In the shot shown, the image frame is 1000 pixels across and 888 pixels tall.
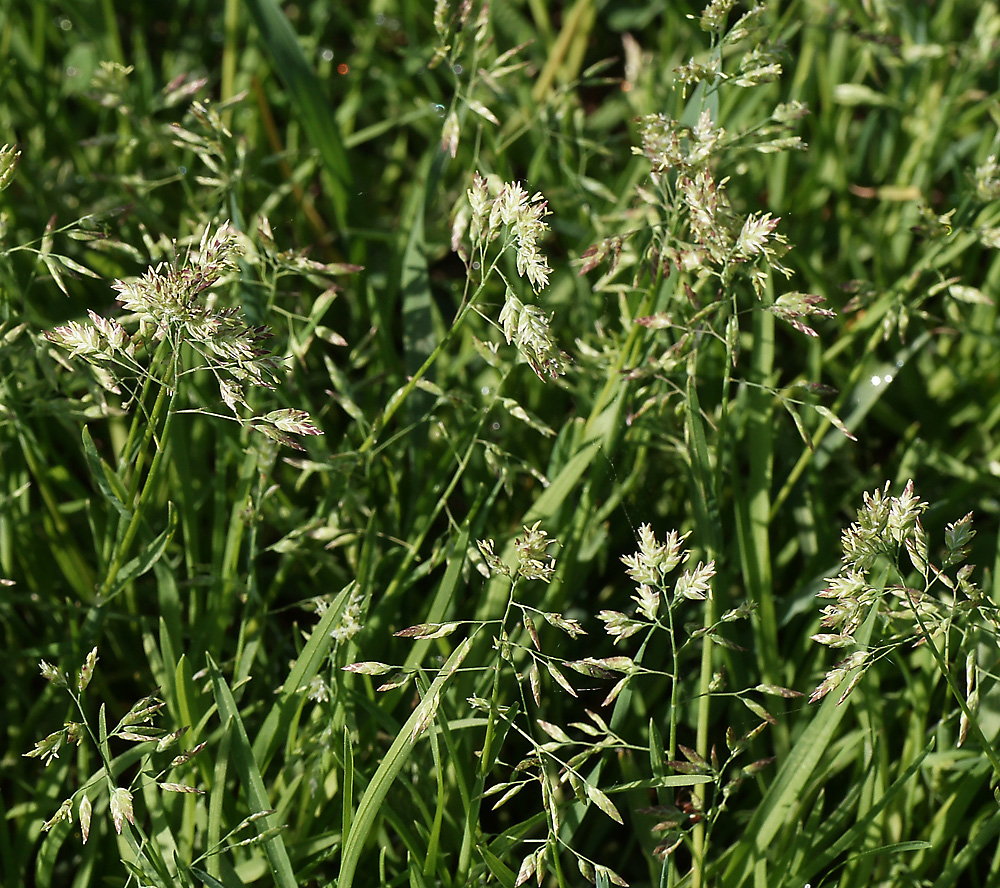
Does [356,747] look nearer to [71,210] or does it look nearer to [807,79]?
[71,210]

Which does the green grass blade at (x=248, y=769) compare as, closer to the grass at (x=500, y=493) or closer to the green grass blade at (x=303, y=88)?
the grass at (x=500, y=493)

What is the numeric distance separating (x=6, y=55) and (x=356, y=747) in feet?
5.49

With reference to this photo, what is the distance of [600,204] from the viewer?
194cm

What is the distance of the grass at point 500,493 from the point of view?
113 centimetres

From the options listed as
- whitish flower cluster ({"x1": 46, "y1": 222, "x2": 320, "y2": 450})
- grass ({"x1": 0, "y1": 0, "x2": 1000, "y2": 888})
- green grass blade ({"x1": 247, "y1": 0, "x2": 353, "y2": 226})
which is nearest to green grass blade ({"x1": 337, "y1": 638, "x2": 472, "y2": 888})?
grass ({"x1": 0, "y1": 0, "x2": 1000, "y2": 888})

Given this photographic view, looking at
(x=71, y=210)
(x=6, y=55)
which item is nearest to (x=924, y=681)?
(x=71, y=210)

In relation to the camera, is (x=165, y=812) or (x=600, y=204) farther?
(x=600, y=204)

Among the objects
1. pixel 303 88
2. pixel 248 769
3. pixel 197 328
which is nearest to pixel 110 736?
pixel 248 769

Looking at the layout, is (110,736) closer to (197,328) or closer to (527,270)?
(197,328)

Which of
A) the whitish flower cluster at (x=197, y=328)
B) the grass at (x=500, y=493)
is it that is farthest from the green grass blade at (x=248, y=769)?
the whitish flower cluster at (x=197, y=328)

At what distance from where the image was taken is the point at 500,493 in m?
1.65

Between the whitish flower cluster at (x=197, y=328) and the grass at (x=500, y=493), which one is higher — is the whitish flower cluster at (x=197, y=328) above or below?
above

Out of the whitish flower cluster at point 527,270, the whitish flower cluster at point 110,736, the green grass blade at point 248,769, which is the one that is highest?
the whitish flower cluster at point 527,270

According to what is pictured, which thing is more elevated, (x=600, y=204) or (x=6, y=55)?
(x=6, y=55)
